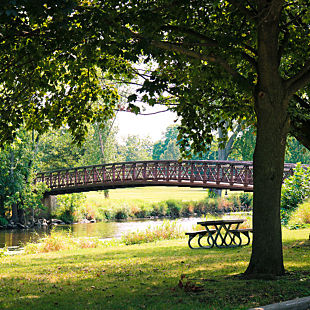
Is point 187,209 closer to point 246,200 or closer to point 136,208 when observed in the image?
point 136,208

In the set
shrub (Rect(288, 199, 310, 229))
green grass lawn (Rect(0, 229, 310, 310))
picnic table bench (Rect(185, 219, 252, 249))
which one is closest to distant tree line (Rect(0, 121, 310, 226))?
shrub (Rect(288, 199, 310, 229))

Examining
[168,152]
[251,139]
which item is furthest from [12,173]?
[168,152]

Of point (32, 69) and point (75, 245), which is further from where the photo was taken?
point (75, 245)

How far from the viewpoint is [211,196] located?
42250 millimetres

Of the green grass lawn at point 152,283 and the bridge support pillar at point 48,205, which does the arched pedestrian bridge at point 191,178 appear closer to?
the bridge support pillar at point 48,205

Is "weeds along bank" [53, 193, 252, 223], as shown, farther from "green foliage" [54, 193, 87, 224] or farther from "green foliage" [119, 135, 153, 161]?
"green foliage" [119, 135, 153, 161]

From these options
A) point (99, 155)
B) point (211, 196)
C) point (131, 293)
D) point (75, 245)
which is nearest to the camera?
point (131, 293)

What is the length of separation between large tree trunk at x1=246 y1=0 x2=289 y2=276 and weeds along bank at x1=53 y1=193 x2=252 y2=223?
2855cm

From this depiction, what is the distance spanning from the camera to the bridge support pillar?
36.2 meters

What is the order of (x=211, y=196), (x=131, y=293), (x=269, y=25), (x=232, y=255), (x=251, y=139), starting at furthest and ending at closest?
(x=211, y=196)
(x=251, y=139)
(x=232, y=255)
(x=269, y=25)
(x=131, y=293)

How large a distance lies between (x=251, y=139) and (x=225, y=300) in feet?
101

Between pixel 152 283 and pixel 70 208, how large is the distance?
3021cm

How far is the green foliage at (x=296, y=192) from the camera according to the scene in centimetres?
1828

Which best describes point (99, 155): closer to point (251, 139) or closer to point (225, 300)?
point (251, 139)
